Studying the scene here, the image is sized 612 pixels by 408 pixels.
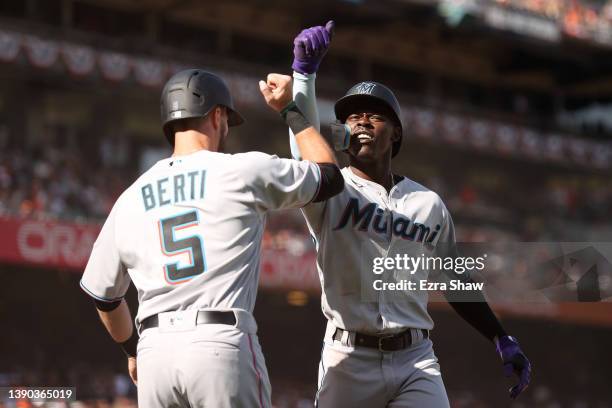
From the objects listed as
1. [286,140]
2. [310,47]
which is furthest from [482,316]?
[286,140]

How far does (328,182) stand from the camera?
12.6 feet

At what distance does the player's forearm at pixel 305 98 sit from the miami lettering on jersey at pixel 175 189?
666mm

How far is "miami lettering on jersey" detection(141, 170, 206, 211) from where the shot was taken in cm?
372

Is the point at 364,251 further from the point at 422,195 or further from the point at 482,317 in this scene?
the point at 482,317

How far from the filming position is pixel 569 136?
29672 millimetres

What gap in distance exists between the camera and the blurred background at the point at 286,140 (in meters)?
17.6

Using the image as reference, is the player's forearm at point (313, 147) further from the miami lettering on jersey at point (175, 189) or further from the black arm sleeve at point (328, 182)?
the miami lettering on jersey at point (175, 189)

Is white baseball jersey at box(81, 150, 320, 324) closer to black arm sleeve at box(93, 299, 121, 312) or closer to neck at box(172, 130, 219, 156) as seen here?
neck at box(172, 130, 219, 156)

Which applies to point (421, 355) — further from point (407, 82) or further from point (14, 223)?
point (407, 82)

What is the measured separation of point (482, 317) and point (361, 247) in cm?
71

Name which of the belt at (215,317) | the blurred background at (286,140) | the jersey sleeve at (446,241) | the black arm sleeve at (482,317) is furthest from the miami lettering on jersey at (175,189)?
the blurred background at (286,140)

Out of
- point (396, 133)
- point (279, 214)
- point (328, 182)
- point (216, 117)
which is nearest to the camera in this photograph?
point (328, 182)

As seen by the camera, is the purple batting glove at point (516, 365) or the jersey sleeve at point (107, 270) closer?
the jersey sleeve at point (107, 270)

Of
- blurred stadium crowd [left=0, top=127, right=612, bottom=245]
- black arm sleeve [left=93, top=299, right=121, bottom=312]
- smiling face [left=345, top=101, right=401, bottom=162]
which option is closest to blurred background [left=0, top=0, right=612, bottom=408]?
blurred stadium crowd [left=0, top=127, right=612, bottom=245]
